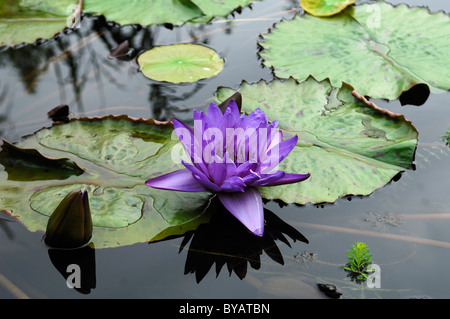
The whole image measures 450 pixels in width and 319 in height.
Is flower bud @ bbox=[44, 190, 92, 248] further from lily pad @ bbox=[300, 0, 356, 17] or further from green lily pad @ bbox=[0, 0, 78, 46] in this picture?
lily pad @ bbox=[300, 0, 356, 17]

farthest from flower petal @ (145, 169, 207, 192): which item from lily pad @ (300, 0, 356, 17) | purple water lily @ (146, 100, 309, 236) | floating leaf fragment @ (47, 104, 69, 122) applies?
lily pad @ (300, 0, 356, 17)

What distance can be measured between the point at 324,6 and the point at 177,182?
2408mm

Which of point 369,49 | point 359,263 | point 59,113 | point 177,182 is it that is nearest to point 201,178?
point 177,182

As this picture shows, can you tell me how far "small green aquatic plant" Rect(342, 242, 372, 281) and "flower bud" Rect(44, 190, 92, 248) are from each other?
3.72 ft

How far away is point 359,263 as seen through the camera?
200 centimetres

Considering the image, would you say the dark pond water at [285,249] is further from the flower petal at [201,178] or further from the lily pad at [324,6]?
the lily pad at [324,6]

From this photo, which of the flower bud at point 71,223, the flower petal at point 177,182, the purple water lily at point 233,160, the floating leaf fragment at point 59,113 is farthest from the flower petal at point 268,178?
the floating leaf fragment at point 59,113

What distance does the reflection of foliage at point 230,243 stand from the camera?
2059 millimetres

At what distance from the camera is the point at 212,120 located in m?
2.21

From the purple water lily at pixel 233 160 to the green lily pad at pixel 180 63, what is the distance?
1.25 m

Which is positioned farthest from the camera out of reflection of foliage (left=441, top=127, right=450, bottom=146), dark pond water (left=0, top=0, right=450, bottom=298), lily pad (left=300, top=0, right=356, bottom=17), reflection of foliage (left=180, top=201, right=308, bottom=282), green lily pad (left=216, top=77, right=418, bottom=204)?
lily pad (left=300, top=0, right=356, bottom=17)

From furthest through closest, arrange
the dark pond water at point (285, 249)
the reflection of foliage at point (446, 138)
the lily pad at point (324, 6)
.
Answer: the lily pad at point (324, 6) < the reflection of foliage at point (446, 138) < the dark pond water at point (285, 249)

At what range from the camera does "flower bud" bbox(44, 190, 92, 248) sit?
6.52 feet
